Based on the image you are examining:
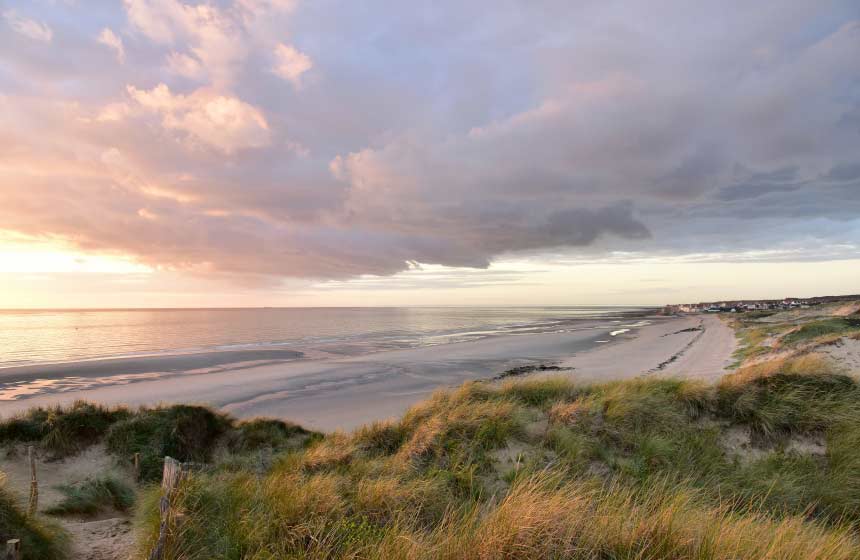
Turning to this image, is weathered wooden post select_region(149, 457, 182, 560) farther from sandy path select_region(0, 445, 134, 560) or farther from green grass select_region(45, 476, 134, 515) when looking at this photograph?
green grass select_region(45, 476, 134, 515)

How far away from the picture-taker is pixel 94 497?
781cm

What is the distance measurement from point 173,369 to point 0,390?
8631 millimetres

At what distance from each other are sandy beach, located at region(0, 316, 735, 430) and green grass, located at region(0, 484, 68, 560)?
30.5 feet

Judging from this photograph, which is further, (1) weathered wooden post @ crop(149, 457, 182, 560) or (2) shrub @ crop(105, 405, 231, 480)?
(2) shrub @ crop(105, 405, 231, 480)

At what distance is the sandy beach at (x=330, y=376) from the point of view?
1998cm

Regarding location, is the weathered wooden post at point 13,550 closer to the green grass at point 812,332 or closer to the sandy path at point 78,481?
the sandy path at point 78,481

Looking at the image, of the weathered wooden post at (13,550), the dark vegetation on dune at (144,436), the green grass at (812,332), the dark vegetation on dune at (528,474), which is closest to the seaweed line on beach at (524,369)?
the green grass at (812,332)

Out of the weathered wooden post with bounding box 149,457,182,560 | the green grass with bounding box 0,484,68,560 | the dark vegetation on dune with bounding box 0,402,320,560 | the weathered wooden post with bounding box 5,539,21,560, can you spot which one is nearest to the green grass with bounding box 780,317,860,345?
the dark vegetation on dune with bounding box 0,402,320,560

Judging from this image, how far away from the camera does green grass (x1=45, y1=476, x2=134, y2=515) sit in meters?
7.32

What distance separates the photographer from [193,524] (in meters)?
4.94

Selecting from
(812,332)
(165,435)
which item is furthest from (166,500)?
(812,332)

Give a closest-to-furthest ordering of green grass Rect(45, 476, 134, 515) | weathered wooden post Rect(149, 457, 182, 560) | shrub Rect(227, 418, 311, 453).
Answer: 1. weathered wooden post Rect(149, 457, 182, 560)
2. green grass Rect(45, 476, 134, 515)
3. shrub Rect(227, 418, 311, 453)

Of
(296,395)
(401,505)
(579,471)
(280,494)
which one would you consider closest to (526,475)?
(579,471)

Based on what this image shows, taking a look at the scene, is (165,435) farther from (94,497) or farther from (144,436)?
(94,497)
